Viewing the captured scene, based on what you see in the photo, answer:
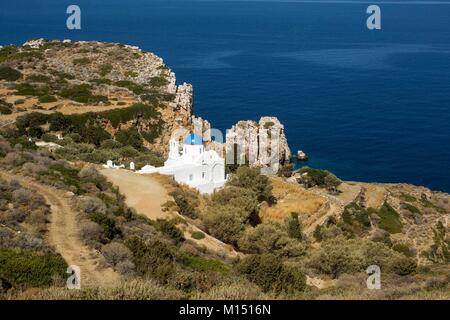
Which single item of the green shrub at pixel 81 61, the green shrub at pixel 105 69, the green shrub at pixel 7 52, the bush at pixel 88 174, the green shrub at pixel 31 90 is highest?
the green shrub at pixel 7 52

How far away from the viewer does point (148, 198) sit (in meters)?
27.9

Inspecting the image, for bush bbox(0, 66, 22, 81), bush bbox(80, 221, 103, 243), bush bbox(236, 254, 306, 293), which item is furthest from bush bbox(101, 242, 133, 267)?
bush bbox(0, 66, 22, 81)

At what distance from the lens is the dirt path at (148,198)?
78.0ft

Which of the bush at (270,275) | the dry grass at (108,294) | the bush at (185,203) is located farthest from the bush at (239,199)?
the dry grass at (108,294)

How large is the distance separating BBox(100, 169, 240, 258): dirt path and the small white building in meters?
1.72

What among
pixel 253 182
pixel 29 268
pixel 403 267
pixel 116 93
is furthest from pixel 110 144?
pixel 29 268

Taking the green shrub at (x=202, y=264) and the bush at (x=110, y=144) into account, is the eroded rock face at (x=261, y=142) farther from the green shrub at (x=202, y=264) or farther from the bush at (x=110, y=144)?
the green shrub at (x=202, y=264)

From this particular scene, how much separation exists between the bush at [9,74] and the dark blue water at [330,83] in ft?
88.6

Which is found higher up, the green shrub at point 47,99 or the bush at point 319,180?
the green shrub at point 47,99

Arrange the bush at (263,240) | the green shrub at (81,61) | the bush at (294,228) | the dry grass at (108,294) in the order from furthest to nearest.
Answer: the green shrub at (81,61), the bush at (294,228), the bush at (263,240), the dry grass at (108,294)

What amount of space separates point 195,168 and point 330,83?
71.6 metres

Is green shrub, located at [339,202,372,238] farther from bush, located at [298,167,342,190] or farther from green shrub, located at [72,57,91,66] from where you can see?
green shrub, located at [72,57,91,66]

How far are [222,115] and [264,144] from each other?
764 inches

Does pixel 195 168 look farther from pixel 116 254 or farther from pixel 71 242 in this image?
pixel 116 254
